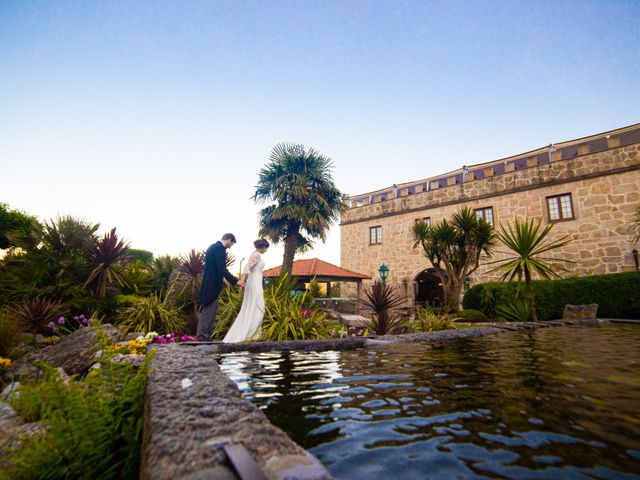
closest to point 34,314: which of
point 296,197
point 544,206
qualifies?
point 296,197

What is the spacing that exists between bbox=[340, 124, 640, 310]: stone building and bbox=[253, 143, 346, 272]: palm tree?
5.21 meters

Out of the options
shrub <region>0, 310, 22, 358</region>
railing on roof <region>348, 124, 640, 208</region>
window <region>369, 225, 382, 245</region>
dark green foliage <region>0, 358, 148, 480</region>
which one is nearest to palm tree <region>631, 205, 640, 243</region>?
railing on roof <region>348, 124, 640, 208</region>

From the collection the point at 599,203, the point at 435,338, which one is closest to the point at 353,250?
the point at 599,203

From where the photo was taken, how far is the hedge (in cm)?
1079

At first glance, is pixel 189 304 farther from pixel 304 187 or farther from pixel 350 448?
pixel 304 187

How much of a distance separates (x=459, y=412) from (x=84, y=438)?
1.96m

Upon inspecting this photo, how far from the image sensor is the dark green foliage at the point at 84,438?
4.10ft

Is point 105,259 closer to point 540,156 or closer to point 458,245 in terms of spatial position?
point 458,245

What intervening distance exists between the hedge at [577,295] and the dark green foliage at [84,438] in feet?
41.6

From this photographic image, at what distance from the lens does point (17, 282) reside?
577 cm

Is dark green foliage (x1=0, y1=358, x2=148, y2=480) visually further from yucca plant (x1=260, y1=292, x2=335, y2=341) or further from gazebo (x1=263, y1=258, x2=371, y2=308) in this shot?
gazebo (x1=263, y1=258, x2=371, y2=308)

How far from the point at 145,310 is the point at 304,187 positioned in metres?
10.5

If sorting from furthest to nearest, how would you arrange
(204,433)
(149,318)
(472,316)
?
(472,316)
(149,318)
(204,433)

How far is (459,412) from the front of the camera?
1.97 metres
